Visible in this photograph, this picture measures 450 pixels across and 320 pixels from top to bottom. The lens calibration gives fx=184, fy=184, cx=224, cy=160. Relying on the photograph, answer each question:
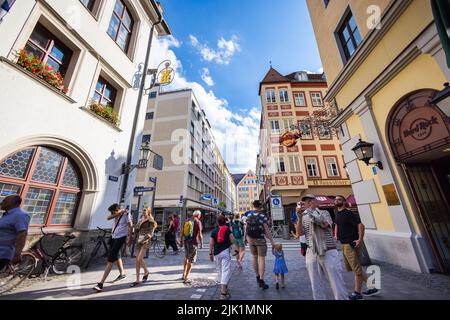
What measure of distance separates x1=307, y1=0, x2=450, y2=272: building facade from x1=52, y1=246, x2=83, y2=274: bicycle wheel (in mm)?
9332

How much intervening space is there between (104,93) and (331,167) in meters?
18.4

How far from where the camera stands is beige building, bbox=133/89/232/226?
19297 millimetres

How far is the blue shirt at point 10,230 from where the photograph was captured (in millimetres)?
2744

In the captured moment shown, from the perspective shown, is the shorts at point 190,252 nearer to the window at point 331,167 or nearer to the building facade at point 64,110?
the building facade at point 64,110

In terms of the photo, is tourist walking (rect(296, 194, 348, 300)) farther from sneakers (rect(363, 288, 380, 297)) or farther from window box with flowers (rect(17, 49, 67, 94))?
window box with flowers (rect(17, 49, 67, 94))

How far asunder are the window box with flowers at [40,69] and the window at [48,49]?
0.29m

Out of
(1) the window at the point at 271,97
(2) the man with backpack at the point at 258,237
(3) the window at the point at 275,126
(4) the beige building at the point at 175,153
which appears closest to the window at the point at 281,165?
(3) the window at the point at 275,126

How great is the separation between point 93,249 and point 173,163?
14516 millimetres

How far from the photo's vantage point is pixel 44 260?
16.3ft

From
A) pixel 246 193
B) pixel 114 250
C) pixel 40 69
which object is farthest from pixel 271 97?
pixel 246 193

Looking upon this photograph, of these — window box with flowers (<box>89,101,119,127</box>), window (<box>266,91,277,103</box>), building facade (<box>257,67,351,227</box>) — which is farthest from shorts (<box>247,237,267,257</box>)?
→ window (<box>266,91,277,103</box>)

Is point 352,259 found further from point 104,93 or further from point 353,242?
point 104,93

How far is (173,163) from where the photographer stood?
67.5 feet
